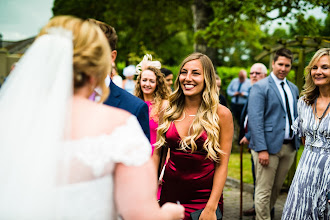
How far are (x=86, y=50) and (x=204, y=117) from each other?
2.04 meters

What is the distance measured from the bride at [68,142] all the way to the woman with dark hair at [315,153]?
267 centimetres

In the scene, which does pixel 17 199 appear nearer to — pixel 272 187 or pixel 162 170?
pixel 162 170

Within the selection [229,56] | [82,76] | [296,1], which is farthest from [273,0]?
[229,56]

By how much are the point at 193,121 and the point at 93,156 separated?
204 centimetres

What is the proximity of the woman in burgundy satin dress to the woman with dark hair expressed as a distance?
3.32 ft

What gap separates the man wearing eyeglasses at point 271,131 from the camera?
5441 millimetres

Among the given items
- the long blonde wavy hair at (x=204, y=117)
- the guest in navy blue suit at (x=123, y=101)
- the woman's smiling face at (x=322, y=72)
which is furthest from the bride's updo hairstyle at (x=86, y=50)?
the woman's smiling face at (x=322, y=72)

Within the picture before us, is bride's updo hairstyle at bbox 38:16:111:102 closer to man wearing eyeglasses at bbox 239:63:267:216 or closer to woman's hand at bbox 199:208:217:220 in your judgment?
woman's hand at bbox 199:208:217:220

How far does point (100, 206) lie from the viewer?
174cm

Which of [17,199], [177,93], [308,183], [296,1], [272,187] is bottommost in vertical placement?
[272,187]

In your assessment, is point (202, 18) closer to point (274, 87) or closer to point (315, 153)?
point (274, 87)

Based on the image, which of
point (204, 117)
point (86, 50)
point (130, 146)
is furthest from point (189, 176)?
point (86, 50)

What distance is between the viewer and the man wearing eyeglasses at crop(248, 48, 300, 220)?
214 inches

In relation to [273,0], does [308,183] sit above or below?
below
